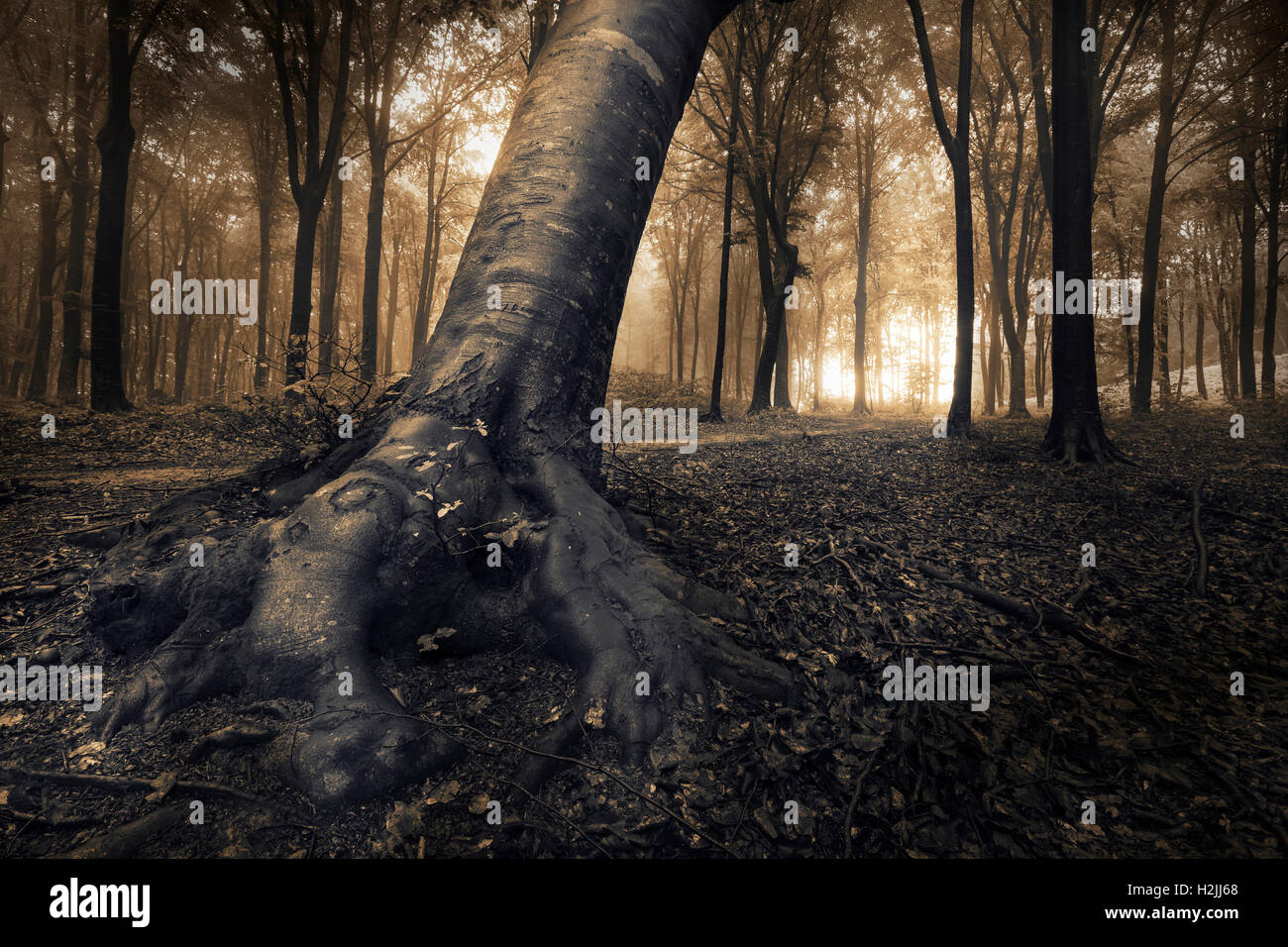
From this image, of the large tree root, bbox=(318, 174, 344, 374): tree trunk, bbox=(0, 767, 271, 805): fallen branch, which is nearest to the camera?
bbox=(0, 767, 271, 805): fallen branch

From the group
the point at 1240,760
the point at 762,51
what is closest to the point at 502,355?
the point at 1240,760

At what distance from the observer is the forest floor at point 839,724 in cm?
170

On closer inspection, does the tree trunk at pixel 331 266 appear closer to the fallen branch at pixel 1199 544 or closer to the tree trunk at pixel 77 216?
the tree trunk at pixel 77 216

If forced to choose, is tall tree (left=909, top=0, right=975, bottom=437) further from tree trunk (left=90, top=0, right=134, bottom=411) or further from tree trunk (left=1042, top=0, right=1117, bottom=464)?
tree trunk (left=90, top=0, right=134, bottom=411)

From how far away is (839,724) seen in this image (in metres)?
2.19

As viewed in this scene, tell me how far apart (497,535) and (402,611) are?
20.8 inches

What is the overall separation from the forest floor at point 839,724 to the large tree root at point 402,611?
11 centimetres

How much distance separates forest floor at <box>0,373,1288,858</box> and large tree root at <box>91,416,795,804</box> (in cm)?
11

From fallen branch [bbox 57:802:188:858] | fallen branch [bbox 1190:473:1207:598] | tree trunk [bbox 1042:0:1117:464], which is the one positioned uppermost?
tree trunk [bbox 1042:0:1117:464]

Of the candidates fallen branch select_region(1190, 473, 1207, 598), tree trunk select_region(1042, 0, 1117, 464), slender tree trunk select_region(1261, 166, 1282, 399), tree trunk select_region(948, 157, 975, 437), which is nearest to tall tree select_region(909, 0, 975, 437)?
tree trunk select_region(948, 157, 975, 437)

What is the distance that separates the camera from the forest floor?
5.56ft

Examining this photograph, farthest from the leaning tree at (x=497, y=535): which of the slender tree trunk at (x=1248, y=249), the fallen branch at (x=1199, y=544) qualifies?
the slender tree trunk at (x=1248, y=249)

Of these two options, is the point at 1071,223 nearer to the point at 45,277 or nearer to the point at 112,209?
the point at 112,209
